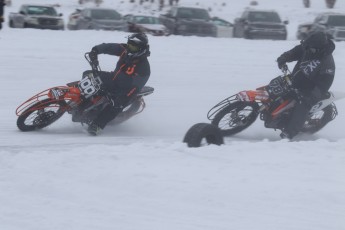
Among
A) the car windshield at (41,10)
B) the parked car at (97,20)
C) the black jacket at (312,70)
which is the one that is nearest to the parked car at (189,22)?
the parked car at (97,20)

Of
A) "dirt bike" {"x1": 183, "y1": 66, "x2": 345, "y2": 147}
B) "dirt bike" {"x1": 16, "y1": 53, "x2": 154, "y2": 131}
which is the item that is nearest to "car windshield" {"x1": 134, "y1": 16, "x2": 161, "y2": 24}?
"dirt bike" {"x1": 16, "y1": 53, "x2": 154, "y2": 131}

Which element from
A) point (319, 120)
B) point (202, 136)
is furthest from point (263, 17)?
point (202, 136)

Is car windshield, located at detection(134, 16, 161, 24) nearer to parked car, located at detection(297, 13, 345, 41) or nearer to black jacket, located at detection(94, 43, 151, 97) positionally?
parked car, located at detection(297, 13, 345, 41)

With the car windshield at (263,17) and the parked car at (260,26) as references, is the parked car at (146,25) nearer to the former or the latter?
the parked car at (260,26)

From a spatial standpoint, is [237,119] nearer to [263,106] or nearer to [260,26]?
[263,106]

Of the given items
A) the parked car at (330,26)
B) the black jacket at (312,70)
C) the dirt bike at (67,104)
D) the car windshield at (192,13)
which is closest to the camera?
the black jacket at (312,70)

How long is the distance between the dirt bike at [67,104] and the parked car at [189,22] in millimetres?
20529

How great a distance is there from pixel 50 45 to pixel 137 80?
468 inches

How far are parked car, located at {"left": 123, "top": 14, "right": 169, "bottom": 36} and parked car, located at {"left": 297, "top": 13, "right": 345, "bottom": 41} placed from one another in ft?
19.1

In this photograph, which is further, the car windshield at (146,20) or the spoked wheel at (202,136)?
the car windshield at (146,20)

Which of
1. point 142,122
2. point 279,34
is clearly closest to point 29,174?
point 142,122

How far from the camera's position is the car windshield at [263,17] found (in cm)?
3331

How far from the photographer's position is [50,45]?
2320 cm

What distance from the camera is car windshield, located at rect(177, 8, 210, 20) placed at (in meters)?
33.3
